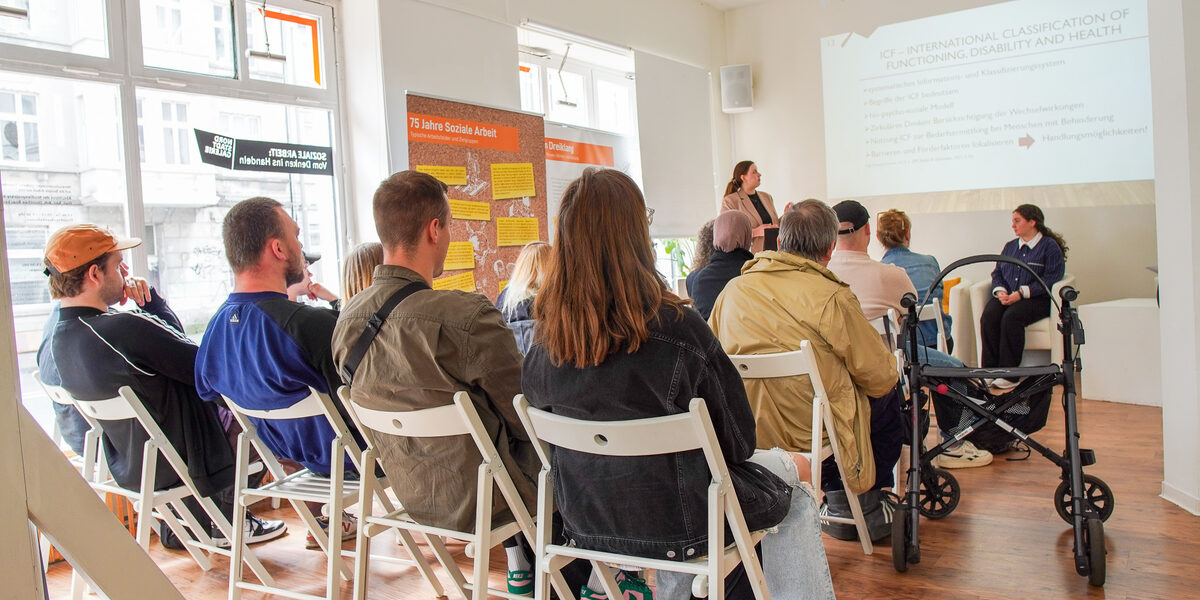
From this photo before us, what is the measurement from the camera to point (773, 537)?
1.97 m

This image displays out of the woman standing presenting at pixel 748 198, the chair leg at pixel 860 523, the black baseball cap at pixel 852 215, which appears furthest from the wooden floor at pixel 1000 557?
the woman standing presenting at pixel 748 198

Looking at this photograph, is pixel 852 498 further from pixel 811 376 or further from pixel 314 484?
pixel 314 484

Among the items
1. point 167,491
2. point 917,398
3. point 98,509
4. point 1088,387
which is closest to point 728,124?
point 1088,387

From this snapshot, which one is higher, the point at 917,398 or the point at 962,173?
A: the point at 962,173

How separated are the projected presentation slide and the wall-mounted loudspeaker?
2.39ft

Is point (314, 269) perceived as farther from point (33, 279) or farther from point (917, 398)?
point (917, 398)

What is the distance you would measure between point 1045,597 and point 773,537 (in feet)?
3.67

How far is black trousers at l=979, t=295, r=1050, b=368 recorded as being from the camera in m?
5.73

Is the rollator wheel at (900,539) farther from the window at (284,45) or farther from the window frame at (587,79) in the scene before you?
the window frame at (587,79)

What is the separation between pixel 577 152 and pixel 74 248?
3867mm

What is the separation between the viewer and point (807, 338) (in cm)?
263

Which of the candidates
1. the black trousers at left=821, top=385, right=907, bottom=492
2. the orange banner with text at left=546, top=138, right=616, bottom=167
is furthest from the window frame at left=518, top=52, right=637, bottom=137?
the black trousers at left=821, top=385, right=907, bottom=492

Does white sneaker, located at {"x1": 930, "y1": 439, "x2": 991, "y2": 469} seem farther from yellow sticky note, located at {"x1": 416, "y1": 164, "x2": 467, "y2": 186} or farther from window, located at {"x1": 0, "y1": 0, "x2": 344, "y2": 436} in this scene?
window, located at {"x1": 0, "y1": 0, "x2": 344, "y2": 436}

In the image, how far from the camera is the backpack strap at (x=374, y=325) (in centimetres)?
207
